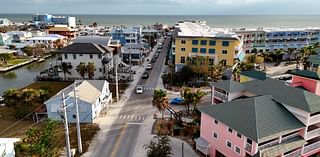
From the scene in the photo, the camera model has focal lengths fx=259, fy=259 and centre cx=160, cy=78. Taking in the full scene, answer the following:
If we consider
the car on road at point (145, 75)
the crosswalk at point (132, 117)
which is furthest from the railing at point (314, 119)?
the car on road at point (145, 75)

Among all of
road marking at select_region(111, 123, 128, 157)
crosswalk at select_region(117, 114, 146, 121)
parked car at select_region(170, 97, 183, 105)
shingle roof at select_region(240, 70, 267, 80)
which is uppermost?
shingle roof at select_region(240, 70, 267, 80)

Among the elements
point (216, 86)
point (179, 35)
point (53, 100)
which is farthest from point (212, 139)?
point (179, 35)

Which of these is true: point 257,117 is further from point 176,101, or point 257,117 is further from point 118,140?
point 176,101

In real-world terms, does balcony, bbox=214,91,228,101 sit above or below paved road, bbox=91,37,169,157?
above

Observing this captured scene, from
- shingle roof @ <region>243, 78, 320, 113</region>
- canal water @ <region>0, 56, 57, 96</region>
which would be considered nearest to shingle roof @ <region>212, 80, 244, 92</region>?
shingle roof @ <region>243, 78, 320, 113</region>

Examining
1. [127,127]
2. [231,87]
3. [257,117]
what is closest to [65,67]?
[127,127]

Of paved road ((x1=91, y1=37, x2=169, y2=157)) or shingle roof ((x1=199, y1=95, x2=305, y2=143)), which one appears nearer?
shingle roof ((x1=199, y1=95, x2=305, y2=143))

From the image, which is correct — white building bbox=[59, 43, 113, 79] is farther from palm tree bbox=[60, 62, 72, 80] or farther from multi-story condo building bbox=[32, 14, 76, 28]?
multi-story condo building bbox=[32, 14, 76, 28]

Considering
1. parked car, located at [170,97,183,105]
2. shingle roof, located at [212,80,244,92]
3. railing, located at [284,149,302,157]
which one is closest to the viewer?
railing, located at [284,149,302,157]
